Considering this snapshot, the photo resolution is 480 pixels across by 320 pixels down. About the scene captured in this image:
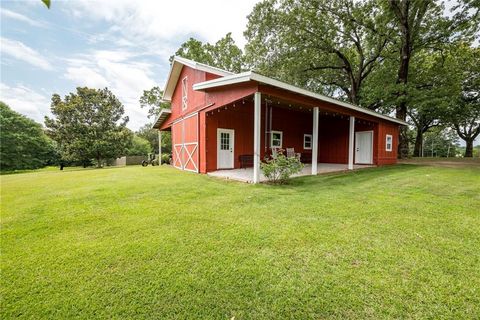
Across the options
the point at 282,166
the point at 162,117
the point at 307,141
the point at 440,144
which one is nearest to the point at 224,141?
the point at 282,166

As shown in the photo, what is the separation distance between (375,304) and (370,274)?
0.42 metres

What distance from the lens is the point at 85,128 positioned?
21.7 metres

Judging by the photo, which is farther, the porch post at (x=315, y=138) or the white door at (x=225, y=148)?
the white door at (x=225, y=148)

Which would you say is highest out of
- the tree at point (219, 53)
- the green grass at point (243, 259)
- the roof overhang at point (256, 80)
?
the tree at point (219, 53)

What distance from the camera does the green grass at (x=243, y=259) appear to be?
1.76m

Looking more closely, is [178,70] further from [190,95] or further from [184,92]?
[190,95]

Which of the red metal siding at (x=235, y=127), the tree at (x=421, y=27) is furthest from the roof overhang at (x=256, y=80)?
the tree at (x=421, y=27)

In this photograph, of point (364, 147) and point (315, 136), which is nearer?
point (315, 136)

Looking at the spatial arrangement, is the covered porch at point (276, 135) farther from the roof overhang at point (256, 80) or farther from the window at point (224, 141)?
the roof overhang at point (256, 80)

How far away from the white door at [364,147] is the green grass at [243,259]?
857 centimetres

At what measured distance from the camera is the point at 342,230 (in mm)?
3182

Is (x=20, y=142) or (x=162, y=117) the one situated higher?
(x=162, y=117)

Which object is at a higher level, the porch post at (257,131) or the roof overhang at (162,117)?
the roof overhang at (162,117)

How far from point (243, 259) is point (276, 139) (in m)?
10.5
